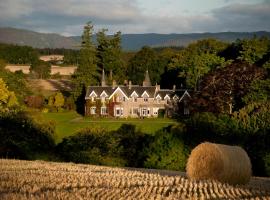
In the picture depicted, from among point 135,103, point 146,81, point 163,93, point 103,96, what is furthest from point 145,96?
point 146,81

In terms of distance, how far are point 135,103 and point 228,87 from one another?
27.0m

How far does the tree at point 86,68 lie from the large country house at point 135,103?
6.27 metres

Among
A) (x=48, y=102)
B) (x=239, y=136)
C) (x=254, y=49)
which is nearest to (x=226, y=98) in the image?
(x=254, y=49)

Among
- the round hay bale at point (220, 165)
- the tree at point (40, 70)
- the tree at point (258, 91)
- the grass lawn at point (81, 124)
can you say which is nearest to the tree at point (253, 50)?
the tree at point (258, 91)

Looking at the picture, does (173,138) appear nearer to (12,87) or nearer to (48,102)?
(12,87)

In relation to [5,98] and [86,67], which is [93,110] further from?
[5,98]

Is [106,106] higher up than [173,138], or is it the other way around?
[173,138]

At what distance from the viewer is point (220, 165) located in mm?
19234

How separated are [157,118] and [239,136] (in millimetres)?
62661

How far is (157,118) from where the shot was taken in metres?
101

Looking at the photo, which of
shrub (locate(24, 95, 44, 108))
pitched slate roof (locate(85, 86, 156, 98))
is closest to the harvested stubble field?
shrub (locate(24, 95, 44, 108))

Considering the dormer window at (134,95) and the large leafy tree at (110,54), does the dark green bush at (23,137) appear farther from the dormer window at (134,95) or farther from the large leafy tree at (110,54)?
the large leafy tree at (110,54)

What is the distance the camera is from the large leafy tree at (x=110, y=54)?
403ft

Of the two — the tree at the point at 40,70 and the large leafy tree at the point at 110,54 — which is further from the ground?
the large leafy tree at the point at 110,54
